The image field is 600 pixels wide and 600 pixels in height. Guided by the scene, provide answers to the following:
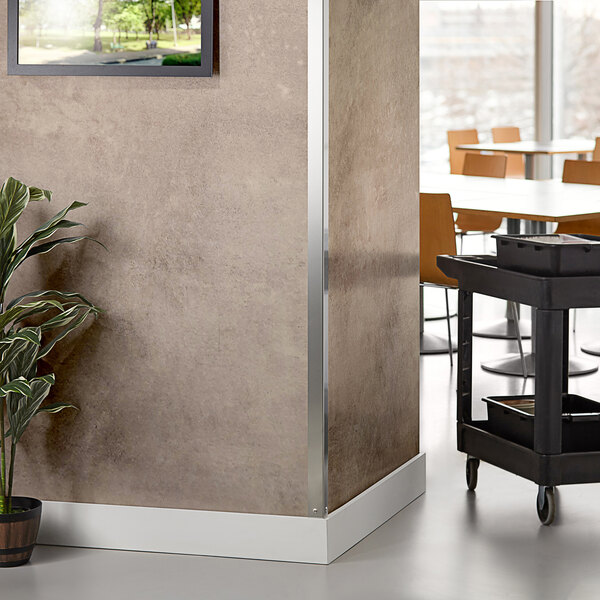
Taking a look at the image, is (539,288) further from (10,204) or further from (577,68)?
(577,68)

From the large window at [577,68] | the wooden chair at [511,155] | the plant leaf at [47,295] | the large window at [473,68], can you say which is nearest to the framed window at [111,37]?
the plant leaf at [47,295]

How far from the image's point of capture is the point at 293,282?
3.23m

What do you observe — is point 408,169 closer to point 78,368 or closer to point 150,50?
point 150,50

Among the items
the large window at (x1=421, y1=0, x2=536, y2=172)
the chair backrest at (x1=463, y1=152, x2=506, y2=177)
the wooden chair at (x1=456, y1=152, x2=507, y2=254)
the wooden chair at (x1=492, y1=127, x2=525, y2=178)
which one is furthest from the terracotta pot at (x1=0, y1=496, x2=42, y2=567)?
the large window at (x1=421, y1=0, x2=536, y2=172)

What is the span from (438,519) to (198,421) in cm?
90

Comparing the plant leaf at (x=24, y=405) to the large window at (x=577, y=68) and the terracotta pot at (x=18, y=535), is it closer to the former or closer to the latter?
the terracotta pot at (x=18, y=535)

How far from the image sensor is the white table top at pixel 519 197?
534cm

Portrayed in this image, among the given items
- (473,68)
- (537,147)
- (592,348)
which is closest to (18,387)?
(592,348)

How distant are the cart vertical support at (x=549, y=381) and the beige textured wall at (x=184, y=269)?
0.78 m

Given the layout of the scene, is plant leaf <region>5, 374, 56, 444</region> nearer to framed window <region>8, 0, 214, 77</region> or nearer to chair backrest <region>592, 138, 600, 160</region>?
framed window <region>8, 0, 214, 77</region>

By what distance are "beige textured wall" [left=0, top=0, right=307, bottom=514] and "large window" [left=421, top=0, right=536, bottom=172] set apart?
24.2ft

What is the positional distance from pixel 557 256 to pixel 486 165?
3.97 m

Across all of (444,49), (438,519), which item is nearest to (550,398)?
(438,519)

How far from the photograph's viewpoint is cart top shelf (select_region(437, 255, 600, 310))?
3.45m
